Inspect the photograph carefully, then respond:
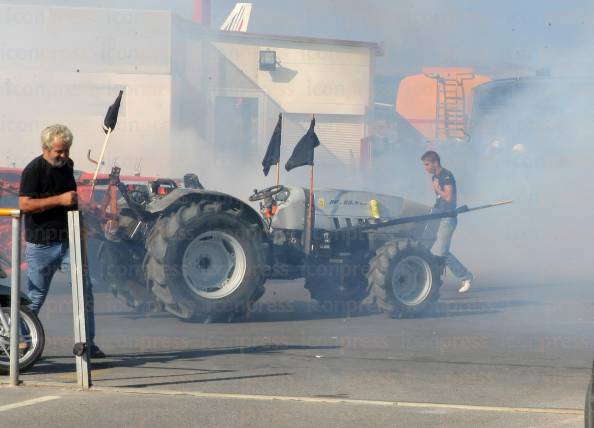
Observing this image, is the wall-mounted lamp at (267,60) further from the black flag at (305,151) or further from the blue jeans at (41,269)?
the blue jeans at (41,269)

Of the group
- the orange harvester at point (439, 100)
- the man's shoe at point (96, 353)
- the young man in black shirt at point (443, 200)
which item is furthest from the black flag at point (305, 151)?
the orange harvester at point (439, 100)

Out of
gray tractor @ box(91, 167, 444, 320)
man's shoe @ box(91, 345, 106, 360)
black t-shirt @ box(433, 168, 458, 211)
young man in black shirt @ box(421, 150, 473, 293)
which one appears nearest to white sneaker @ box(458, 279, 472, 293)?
young man in black shirt @ box(421, 150, 473, 293)

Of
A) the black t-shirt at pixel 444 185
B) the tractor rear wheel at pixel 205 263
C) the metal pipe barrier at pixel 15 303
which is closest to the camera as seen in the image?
the metal pipe barrier at pixel 15 303

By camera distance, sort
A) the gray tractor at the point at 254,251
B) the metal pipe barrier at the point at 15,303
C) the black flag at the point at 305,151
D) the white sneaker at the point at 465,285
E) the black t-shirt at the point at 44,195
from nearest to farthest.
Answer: the metal pipe barrier at the point at 15,303 < the black t-shirt at the point at 44,195 < the gray tractor at the point at 254,251 < the black flag at the point at 305,151 < the white sneaker at the point at 465,285

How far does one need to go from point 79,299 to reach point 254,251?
3830 mm

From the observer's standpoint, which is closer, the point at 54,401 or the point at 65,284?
the point at 54,401

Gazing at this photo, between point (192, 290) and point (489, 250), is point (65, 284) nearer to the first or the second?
point (192, 290)

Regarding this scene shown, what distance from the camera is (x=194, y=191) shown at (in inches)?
403

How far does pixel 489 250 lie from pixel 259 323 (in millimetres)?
10496

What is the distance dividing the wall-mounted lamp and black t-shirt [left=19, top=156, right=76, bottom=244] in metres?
22.4

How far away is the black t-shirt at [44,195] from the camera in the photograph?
23.7 ft

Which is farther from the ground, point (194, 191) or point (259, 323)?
point (194, 191)

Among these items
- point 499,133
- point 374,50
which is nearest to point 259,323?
point 499,133

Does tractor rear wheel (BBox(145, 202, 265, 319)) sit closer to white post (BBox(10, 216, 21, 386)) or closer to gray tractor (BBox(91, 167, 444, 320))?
gray tractor (BBox(91, 167, 444, 320))
